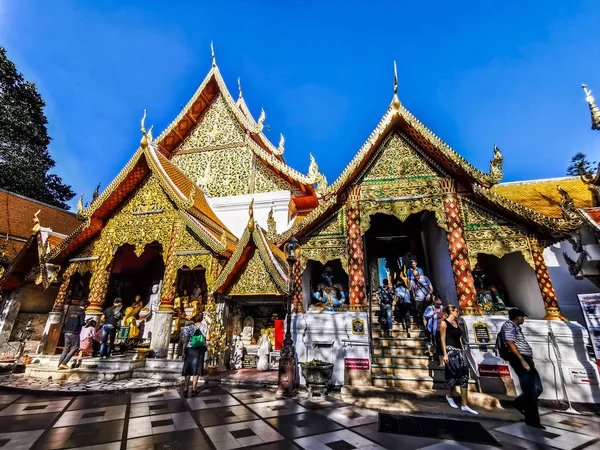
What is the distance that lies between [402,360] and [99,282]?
792 centimetres

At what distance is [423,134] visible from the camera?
5.95 m

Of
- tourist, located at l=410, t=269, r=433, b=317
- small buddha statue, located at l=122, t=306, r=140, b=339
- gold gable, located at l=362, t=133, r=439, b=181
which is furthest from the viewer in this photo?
small buddha statue, located at l=122, t=306, r=140, b=339

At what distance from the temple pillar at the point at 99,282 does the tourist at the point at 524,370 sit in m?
8.83

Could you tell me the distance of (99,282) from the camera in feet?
25.3

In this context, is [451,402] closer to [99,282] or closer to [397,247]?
[397,247]

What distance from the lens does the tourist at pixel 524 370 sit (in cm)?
338

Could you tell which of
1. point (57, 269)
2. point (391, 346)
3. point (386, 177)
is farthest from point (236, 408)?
point (57, 269)

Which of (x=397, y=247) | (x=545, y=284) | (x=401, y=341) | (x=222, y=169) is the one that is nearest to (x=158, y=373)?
(x=401, y=341)

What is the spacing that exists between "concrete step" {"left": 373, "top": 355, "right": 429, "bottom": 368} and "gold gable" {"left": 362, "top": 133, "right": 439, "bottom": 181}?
371 centimetres

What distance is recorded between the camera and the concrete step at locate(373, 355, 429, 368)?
5340mm

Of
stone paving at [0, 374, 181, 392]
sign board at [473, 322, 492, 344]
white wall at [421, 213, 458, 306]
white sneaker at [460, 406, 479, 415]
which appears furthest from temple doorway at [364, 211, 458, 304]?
stone paving at [0, 374, 181, 392]

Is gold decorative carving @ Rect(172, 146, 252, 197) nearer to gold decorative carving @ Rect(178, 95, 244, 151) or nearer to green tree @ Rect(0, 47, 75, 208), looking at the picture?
gold decorative carving @ Rect(178, 95, 244, 151)

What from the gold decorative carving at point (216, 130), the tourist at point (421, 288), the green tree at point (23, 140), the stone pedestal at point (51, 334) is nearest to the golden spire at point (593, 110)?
the tourist at point (421, 288)

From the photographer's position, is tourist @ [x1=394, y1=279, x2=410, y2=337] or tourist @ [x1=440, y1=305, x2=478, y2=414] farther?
tourist @ [x1=394, y1=279, x2=410, y2=337]
